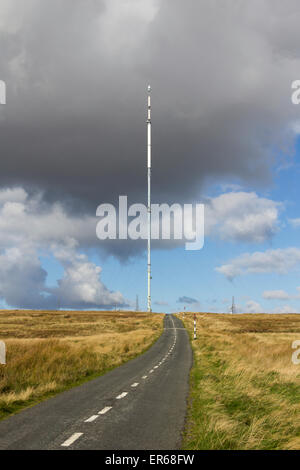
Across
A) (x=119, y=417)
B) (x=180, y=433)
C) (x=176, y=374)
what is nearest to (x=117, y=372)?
(x=176, y=374)

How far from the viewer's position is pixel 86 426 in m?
9.12

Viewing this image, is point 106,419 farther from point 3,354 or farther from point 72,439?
point 3,354

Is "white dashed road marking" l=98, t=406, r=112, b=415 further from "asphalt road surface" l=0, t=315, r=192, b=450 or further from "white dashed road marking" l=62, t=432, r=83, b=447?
"white dashed road marking" l=62, t=432, r=83, b=447

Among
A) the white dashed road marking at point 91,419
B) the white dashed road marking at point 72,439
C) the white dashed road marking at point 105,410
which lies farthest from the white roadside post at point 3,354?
the white dashed road marking at point 72,439

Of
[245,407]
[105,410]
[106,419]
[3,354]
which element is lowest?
[245,407]

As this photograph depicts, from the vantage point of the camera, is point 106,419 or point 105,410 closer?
point 106,419

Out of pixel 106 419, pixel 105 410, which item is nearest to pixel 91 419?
pixel 106 419

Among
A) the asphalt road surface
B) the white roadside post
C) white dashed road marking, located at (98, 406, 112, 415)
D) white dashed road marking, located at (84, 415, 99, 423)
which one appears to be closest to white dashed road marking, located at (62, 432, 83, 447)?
the asphalt road surface

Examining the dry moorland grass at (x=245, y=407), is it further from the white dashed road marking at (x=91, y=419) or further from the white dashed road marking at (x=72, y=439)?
the white dashed road marking at (x=91, y=419)

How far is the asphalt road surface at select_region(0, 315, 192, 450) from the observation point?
7.85 metres

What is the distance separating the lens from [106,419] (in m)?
9.83

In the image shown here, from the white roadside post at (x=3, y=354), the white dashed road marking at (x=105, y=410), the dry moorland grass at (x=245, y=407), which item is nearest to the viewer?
the dry moorland grass at (x=245, y=407)

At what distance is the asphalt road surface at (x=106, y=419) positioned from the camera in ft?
25.7
